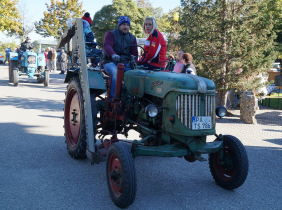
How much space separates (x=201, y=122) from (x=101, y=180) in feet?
5.12

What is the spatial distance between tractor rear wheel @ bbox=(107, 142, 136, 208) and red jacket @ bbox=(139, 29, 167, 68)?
172 centimetres

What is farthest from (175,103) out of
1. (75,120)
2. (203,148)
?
(75,120)

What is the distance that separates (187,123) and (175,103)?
0.25 m

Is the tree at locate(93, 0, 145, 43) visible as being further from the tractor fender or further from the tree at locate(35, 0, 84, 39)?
the tractor fender

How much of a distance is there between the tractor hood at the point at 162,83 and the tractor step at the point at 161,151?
608 millimetres

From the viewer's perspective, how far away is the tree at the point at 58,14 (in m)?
44.1

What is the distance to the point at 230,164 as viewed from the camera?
4371 mm

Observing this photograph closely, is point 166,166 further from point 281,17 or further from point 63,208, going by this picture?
point 281,17

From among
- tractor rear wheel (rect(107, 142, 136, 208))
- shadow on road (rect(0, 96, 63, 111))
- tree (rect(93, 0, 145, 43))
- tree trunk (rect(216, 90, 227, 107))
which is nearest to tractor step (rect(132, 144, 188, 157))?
tractor rear wheel (rect(107, 142, 136, 208))

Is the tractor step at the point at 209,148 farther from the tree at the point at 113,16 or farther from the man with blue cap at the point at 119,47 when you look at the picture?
the tree at the point at 113,16

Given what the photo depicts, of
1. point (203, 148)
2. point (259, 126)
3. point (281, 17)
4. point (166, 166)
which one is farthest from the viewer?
point (281, 17)

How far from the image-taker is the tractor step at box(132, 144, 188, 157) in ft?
12.5

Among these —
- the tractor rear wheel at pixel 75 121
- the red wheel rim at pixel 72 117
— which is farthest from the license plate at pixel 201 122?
the red wheel rim at pixel 72 117

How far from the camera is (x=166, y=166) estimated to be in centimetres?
534
